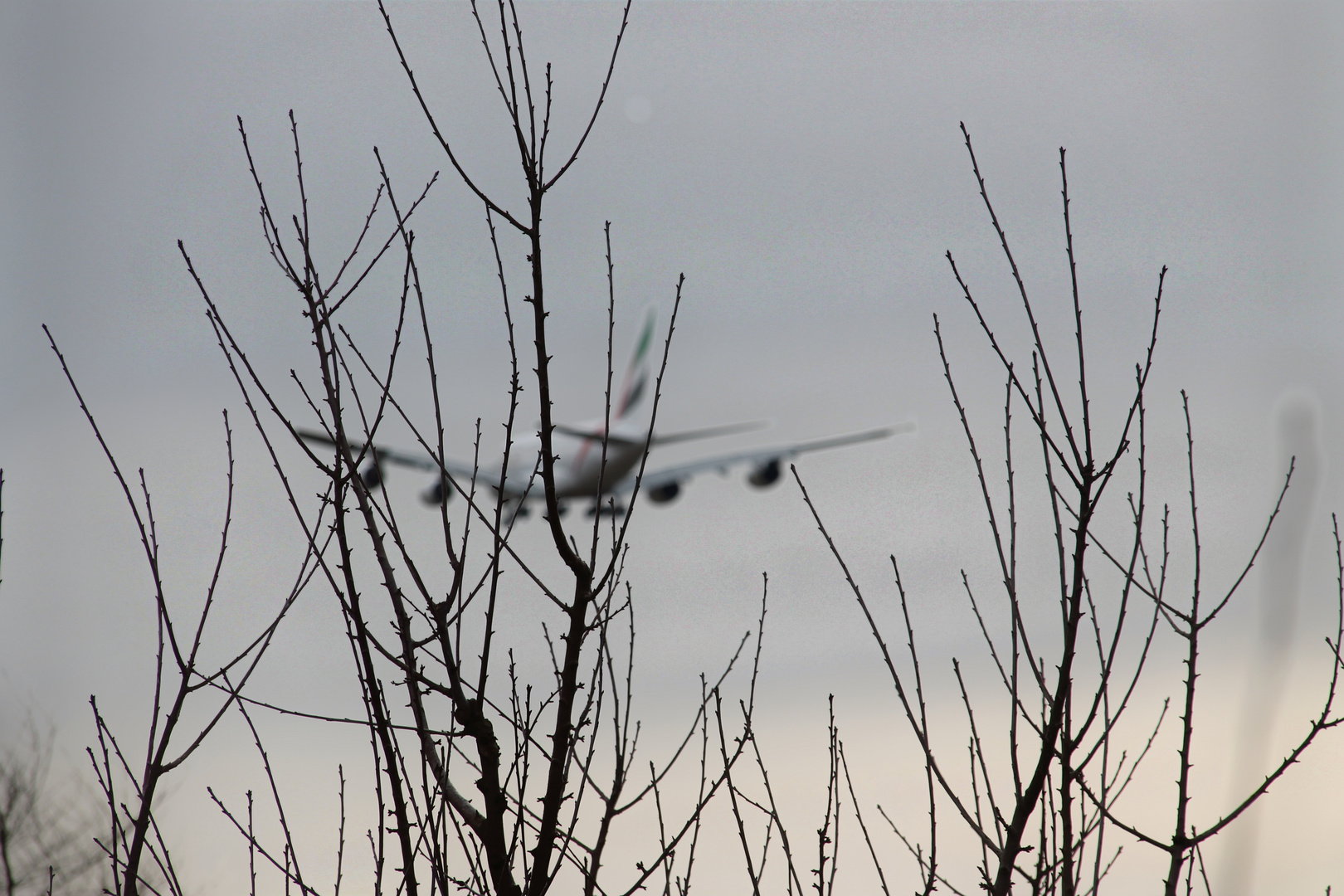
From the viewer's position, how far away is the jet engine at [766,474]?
3459 centimetres

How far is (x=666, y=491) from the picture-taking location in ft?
120

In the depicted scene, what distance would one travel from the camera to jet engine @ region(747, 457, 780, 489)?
34.6 metres

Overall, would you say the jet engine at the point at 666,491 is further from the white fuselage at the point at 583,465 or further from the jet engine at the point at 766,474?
the jet engine at the point at 766,474

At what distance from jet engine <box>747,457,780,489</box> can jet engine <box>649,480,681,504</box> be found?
2969mm

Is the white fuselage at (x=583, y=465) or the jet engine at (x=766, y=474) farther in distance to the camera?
the white fuselage at (x=583, y=465)

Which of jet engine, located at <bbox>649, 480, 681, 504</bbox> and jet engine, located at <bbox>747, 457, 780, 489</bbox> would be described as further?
jet engine, located at <bbox>649, 480, 681, 504</bbox>

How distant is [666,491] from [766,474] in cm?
390

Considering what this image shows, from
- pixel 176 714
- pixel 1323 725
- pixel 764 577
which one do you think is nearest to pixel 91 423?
pixel 176 714

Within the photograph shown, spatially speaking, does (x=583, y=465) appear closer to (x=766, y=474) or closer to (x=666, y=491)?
(x=666, y=491)

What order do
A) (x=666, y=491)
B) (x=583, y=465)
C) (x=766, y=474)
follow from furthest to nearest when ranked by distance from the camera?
(x=583, y=465), (x=666, y=491), (x=766, y=474)

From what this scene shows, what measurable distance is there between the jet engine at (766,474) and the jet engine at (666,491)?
2969 millimetres

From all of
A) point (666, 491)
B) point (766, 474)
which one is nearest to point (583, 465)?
point (666, 491)

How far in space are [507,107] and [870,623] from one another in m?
2.28

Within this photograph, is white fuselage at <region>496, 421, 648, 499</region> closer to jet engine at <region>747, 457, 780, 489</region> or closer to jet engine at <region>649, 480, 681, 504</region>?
jet engine at <region>649, 480, 681, 504</region>
